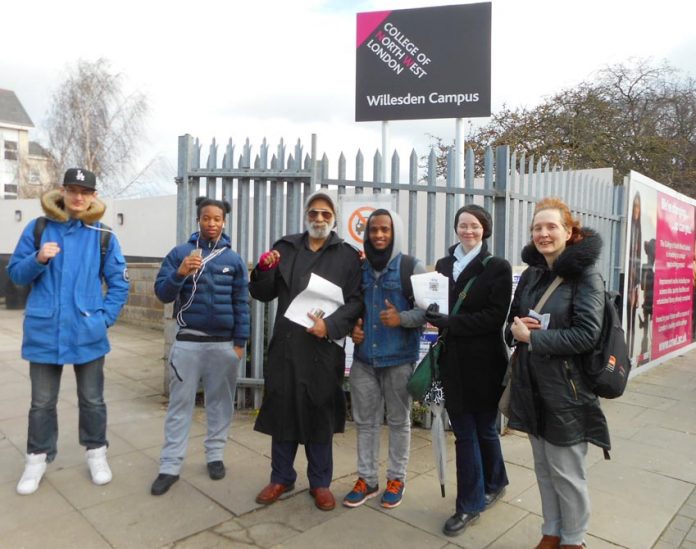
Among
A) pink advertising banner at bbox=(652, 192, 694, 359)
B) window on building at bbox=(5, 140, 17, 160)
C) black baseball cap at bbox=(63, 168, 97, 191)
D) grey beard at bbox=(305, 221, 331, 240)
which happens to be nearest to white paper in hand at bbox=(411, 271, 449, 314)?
grey beard at bbox=(305, 221, 331, 240)

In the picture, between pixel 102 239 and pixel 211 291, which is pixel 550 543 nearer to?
pixel 211 291

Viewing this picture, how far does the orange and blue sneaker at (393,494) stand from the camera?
10.9 ft

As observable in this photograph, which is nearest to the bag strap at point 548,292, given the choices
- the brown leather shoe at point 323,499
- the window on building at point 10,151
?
the brown leather shoe at point 323,499

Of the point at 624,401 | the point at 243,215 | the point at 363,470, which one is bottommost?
the point at 624,401

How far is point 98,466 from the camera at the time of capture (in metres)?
3.62

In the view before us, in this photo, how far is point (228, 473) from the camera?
3803mm

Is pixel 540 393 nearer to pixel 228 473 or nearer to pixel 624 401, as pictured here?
pixel 228 473

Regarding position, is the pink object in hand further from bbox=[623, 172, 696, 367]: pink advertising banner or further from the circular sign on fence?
bbox=[623, 172, 696, 367]: pink advertising banner

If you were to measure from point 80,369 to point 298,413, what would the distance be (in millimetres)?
1462

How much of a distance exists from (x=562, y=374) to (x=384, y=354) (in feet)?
3.35

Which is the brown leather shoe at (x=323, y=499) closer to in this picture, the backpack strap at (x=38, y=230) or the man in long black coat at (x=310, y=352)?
the man in long black coat at (x=310, y=352)

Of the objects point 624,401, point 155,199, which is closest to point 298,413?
point 624,401

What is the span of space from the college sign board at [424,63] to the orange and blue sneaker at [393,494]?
3186mm

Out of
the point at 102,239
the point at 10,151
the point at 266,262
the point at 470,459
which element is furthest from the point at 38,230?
the point at 10,151
